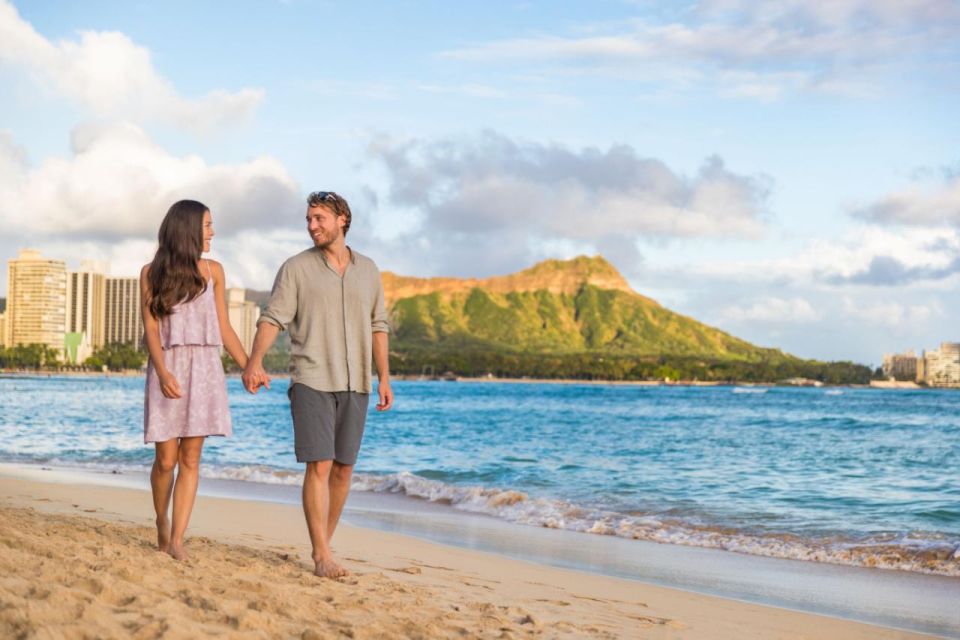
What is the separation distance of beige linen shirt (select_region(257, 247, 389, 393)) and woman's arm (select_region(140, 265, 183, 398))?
615mm

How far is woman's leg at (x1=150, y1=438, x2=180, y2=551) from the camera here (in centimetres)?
601

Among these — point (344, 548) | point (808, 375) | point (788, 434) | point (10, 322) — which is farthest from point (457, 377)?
point (344, 548)

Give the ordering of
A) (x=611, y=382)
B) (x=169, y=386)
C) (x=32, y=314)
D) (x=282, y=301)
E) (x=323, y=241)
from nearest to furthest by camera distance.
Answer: (x=169, y=386) < (x=282, y=301) < (x=323, y=241) < (x=611, y=382) < (x=32, y=314)

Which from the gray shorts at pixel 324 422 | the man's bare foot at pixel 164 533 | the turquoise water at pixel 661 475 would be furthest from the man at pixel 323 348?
the turquoise water at pixel 661 475

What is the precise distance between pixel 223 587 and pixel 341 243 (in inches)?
84.9

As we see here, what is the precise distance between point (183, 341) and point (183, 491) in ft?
3.16

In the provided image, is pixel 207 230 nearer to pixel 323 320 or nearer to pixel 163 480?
pixel 323 320

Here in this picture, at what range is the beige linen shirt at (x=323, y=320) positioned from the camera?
588 cm

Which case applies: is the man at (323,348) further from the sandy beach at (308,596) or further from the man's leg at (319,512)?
the sandy beach at (308,596)

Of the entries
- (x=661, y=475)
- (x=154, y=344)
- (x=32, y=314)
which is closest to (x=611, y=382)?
(x=32, y=314)

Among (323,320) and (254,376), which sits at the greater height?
(323,320)

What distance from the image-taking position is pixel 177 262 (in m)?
5.89

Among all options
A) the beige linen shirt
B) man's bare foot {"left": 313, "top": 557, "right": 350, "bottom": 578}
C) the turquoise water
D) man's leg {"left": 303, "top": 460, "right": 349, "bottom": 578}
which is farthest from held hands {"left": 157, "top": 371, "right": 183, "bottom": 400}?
the turquoise water

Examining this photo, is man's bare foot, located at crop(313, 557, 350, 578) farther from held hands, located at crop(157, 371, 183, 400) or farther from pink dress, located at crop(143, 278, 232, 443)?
held hands, located at crop(157, 371, 183, 400)
